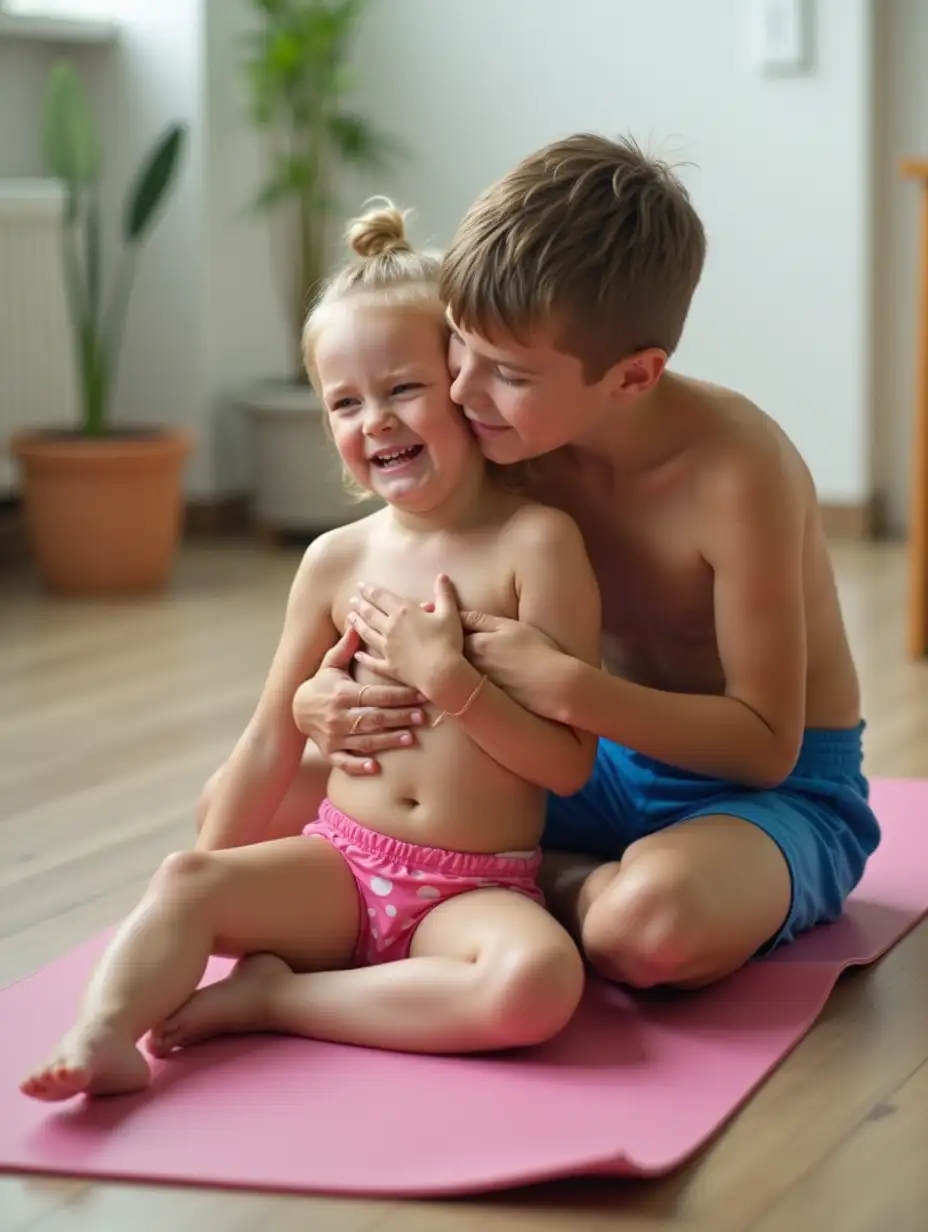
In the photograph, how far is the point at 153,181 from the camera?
3373 millimetres

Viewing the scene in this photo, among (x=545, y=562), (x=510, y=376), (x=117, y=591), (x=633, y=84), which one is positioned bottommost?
(x=117, y=591)

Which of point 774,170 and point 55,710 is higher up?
point 774,170

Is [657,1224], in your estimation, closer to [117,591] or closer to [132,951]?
[132,951]

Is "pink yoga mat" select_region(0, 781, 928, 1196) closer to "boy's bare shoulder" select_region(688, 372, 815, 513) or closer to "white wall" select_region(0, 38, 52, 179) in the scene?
"boy's bare shoulder" select_region(688, 372, 815, 513)

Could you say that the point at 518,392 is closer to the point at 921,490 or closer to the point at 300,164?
the point at 921,490

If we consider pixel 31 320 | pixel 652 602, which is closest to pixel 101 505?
pixel 31 320

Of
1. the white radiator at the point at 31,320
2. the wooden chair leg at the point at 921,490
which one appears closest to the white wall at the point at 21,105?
the white radiator at the point at 31,320

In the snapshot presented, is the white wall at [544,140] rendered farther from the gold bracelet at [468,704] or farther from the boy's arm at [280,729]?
the gold bracelet at [468,704]

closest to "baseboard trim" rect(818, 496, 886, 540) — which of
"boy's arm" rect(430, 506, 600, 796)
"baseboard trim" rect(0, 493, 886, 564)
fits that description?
"baseboard trim" rect(0, 493, 886, 564)

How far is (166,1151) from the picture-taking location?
124 cm

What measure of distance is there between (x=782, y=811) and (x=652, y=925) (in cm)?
21

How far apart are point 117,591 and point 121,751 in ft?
3.52

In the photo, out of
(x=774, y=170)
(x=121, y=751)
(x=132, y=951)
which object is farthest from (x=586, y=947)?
(x=774, y=170)

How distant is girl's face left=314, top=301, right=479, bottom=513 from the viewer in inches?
58.3
